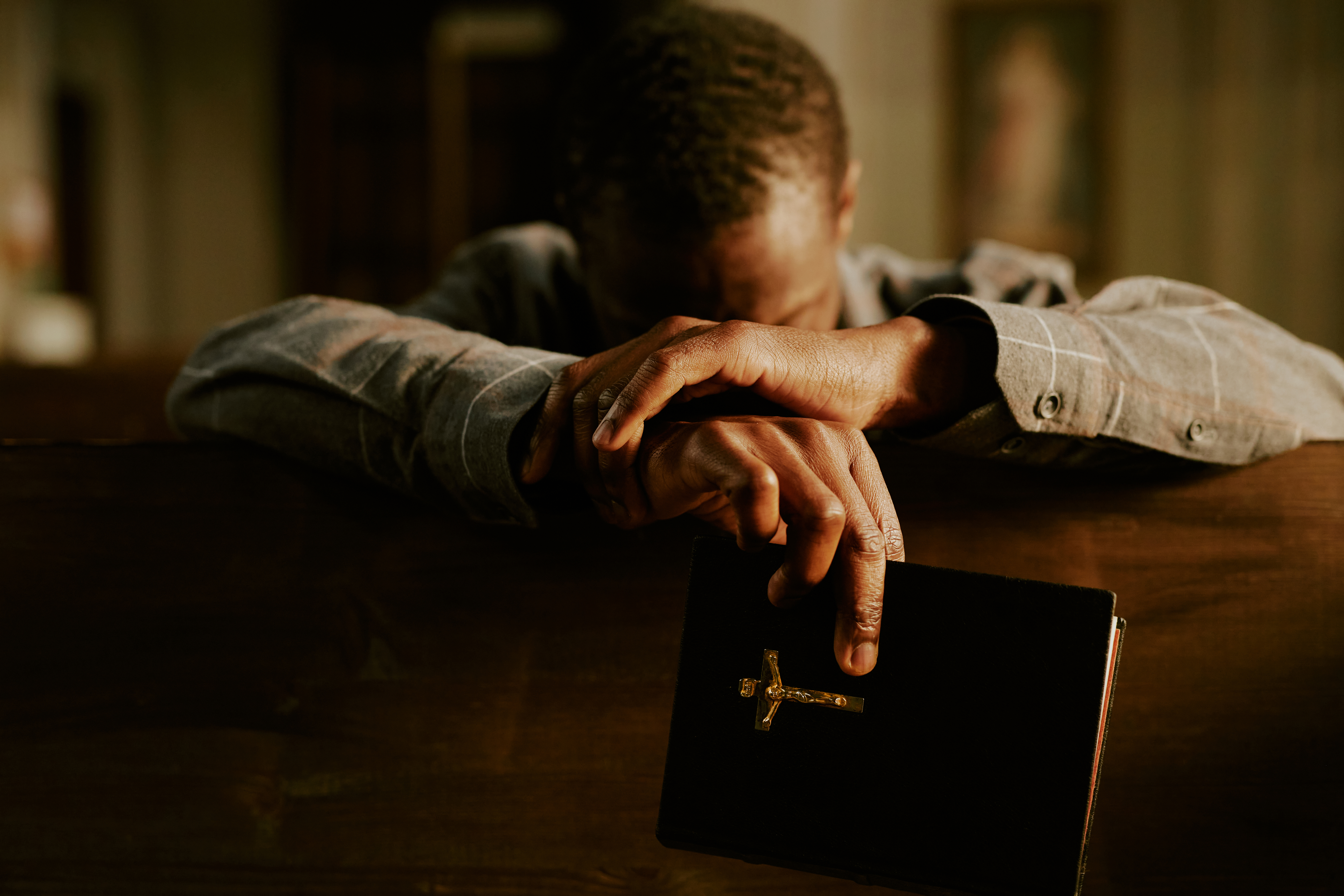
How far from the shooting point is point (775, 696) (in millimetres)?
452

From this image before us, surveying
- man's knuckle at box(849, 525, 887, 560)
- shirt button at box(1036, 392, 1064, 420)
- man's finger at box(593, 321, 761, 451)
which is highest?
man's finger at box(593, 321, 761, 451)

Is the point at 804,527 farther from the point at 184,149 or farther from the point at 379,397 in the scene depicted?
the point at 184,149

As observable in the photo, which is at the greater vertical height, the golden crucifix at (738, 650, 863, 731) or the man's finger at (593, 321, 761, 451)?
the man's finger at (593, 321, 761, 451)

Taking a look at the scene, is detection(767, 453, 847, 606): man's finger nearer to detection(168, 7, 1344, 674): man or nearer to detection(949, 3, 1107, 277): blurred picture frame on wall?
detection(168, 7, 1344, 674): man

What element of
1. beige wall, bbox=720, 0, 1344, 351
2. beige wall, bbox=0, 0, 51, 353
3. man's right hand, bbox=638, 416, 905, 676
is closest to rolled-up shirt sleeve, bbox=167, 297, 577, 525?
man's right hand, bbox=638, 416, 905, 676

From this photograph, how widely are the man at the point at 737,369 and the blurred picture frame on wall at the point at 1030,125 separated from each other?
8.40ft

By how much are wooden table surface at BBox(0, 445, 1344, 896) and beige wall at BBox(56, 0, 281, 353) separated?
497cm

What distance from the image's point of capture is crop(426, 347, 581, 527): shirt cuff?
0.52 meters

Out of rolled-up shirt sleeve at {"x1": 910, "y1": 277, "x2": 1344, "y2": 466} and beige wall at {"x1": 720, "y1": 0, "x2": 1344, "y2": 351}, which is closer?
rolled-up shirt sleeve at {"x1": 910, "y1": 277, "x2": 1344, "y2": 466}

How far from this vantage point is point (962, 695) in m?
0.44

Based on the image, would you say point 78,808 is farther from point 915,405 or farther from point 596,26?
point 596,26

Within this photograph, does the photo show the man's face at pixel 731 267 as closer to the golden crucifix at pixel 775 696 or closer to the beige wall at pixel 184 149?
the golden crucifix at pixel 775 696

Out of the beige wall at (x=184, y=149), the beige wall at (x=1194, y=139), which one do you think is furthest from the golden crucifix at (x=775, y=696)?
the beige wall at (x=184, y=149)

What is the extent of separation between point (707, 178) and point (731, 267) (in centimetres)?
8
